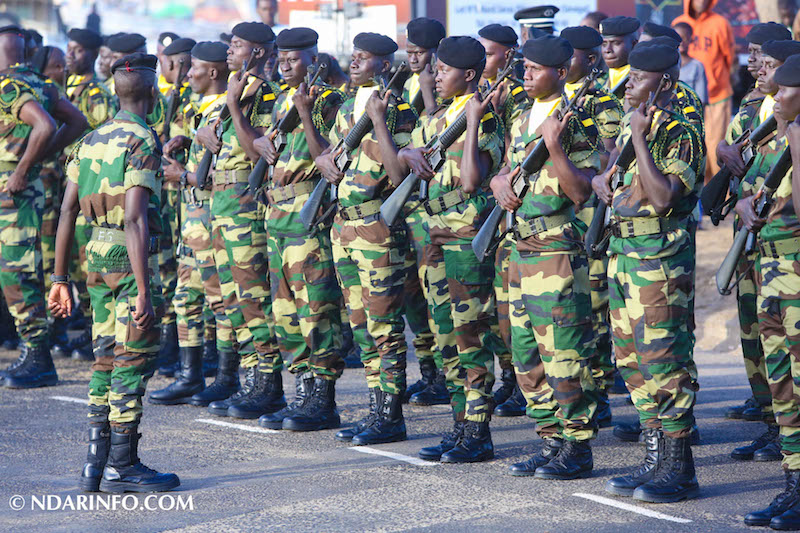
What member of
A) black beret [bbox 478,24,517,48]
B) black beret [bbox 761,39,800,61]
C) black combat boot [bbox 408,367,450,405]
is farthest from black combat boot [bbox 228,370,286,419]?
black beret [bbox 761,39,800,61]

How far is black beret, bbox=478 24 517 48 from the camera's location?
7422 millimetres

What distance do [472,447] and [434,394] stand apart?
5.48 feet

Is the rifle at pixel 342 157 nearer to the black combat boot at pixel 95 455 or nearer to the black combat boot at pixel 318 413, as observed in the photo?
the black combat boot at pixel 318 413

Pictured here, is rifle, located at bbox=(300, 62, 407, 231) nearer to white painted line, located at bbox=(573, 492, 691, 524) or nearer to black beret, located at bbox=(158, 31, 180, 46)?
white painted line, located at bbox=(573, 492, 691, 524)

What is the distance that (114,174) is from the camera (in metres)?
5.96

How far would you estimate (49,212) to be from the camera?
31.1 ft

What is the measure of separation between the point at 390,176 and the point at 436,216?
384 millimetres

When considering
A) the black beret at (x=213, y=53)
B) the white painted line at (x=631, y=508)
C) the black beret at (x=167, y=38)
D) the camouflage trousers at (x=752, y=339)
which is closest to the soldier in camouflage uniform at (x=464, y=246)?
the white painted line at (x=631, y=508)

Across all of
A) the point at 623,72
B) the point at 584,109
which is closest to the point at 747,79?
the point at 623,72

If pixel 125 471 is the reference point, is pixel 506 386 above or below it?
below

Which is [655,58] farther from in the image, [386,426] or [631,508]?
[386,426]

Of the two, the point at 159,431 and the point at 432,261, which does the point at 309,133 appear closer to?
the point at 432,261

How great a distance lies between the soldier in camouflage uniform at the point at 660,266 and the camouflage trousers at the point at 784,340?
0.41 metres

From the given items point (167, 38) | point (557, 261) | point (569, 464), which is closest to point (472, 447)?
point (569, 464)
